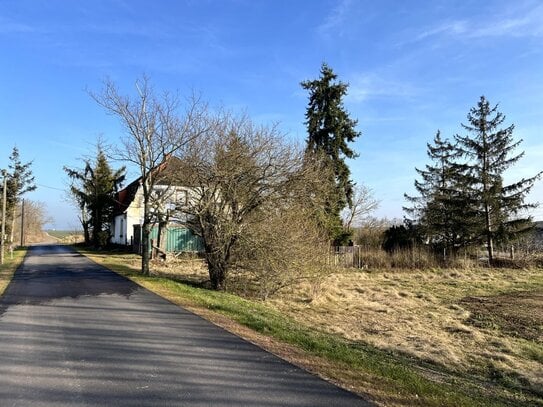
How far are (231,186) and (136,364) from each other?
1127 centimetres

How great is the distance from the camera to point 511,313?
16.1 metres

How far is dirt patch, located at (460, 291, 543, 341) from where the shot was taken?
13516 mm

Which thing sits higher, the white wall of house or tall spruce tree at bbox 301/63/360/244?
tall spruce tree at bbox 301/63/360/244

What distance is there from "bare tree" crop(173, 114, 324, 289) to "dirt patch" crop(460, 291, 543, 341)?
796cm

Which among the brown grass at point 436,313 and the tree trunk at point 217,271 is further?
the tree trunk at point 217,271

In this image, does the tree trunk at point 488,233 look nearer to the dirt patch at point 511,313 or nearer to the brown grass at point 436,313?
the brown grass at point 436,313

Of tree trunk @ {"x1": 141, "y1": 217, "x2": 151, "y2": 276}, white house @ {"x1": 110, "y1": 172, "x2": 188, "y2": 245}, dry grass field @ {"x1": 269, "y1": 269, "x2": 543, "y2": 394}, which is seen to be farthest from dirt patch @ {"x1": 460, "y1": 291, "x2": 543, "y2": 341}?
tree trunk @ {"x1": 141, "y1": 217, "x2": 151, "y2": 276}

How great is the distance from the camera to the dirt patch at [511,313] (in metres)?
13.5

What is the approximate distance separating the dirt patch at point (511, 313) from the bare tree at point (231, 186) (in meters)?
7.96

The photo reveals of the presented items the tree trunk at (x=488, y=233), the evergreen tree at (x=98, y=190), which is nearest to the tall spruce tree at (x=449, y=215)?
the tree trunk at (x=488, y=233)

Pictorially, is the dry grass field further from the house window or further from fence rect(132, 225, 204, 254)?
fence rect(132, 225, 204, 254)

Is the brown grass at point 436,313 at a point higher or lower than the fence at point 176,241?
lower

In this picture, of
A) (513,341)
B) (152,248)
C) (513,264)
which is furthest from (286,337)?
(513,264)

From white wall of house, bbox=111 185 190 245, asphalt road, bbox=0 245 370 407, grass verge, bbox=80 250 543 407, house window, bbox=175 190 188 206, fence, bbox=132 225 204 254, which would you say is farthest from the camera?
white wall of house, bbox=111 185 190 245
